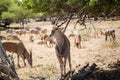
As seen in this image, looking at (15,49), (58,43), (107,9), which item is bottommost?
(15,49)

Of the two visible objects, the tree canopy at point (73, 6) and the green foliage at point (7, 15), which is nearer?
the tree canopy at point (73, 6)

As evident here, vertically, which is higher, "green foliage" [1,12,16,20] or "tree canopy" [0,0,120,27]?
"tree canopy" [0,0,120,27]

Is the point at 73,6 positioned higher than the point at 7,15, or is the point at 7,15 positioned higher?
the point at 73,6

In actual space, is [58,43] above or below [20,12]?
above

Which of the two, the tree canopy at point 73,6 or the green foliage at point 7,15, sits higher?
the tree canopy at point 73,6

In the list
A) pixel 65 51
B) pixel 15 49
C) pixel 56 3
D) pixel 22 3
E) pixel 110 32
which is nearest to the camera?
pixel 56 3

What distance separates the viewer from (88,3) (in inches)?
384

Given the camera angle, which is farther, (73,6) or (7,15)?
(7,15)

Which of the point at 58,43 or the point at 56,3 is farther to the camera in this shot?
the point at 58,43

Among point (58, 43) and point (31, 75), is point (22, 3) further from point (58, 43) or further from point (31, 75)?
point (31, 75)

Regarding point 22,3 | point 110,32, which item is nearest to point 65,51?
point 22,3

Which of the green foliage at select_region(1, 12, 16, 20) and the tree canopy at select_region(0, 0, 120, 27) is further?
the green foliage at select_region(1, 12, 16, 20)

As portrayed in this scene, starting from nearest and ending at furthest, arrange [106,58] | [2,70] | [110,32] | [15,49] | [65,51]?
1. [2,70]
2. [65,51]
3. [106,58]
4. [15,49]
5. [110,32]

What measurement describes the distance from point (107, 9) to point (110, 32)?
528 inches
